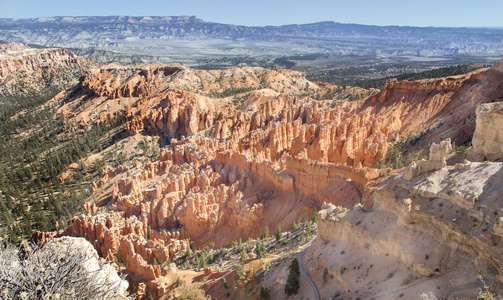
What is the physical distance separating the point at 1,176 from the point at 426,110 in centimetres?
8022

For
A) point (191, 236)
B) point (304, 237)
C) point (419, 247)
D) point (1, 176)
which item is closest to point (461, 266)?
point (419, 247)

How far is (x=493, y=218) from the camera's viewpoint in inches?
521

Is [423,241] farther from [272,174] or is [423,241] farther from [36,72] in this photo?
[36,72]

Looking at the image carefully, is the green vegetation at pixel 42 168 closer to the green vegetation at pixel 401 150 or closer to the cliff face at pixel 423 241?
the cliff face at pixel 423 241

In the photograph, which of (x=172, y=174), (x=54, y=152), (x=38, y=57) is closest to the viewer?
(x=172, y=174)

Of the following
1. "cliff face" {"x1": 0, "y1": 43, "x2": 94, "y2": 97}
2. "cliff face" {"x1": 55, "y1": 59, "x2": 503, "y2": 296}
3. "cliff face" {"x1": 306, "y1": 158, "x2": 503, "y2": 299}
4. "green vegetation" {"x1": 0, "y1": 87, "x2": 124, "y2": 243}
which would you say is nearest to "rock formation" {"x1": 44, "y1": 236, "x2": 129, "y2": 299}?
"cliff face" {"x1": 55, "y1": 59, "x2": 503, "y2": 296}

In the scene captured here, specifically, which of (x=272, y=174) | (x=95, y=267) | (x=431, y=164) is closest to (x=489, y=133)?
(x=431, y=164)

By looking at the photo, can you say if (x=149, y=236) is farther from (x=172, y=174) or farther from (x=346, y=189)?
(x=346, y=189)

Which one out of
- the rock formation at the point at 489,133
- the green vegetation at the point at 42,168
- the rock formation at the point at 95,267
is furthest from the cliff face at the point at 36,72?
the rock formation at the point at 489,133

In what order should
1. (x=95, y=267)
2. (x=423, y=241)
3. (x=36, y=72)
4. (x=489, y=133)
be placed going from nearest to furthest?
(x=95, y=267) → (x=423, y=241) → (x=489, y=133) → (x=36, y=72)

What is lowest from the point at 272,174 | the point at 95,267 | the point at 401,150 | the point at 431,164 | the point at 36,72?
the point at 272,174

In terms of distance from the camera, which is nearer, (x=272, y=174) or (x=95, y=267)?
(x=95, y=267)

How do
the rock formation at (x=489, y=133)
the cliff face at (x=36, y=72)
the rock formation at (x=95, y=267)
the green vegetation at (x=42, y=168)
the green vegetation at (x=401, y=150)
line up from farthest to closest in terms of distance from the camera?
1. the cliff face at (x=36, y=72)
2. the green vegetation at (x=42, y=168)
3. the green vegetation at (x=401, y=150)
4. the rock formation at (x=489, y=133)
5. the rock formation at (x=95, y=267)

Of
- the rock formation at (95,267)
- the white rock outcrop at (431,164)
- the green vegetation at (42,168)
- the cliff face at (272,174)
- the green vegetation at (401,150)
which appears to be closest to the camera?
the rock formation at (95,267)
